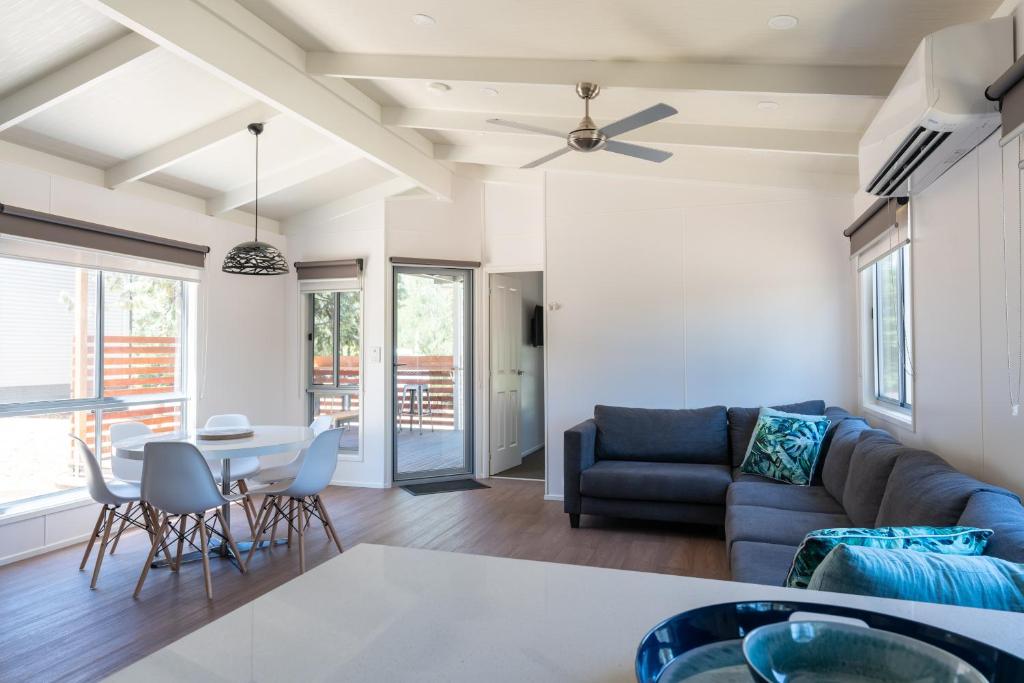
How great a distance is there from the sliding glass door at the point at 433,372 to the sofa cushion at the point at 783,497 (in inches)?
124

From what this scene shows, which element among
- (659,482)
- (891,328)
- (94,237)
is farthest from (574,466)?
(94,237)

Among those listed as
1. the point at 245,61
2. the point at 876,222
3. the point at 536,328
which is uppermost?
the point at 245,61

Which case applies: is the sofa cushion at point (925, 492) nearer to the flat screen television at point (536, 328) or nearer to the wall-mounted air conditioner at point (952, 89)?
the wall-mounted air conditioner at point (952, 89)

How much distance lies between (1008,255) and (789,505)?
1.68m

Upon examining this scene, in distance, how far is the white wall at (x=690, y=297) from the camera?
15.9ft

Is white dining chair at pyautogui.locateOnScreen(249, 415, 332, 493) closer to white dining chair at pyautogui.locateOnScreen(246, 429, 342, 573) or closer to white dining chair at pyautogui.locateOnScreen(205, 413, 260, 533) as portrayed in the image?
white dining chair at pyautogui.locateOnScreen(205, 413, 260, 533)

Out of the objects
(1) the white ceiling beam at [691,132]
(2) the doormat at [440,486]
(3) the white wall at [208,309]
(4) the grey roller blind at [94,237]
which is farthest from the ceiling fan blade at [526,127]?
(2) the doormat at [440,486]

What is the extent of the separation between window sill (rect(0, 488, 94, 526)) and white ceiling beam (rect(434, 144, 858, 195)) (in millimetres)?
4015

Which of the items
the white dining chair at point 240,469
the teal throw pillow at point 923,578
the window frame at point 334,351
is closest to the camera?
the teal throw pillow at point 923,578

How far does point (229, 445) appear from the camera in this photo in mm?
3691

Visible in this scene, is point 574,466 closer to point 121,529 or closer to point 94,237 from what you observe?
point 121,529

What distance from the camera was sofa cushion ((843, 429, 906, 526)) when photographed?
2715mm

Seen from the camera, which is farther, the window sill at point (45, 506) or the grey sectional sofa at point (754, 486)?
the window sill at point (45, 506)

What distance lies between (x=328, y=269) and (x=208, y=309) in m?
1.16
